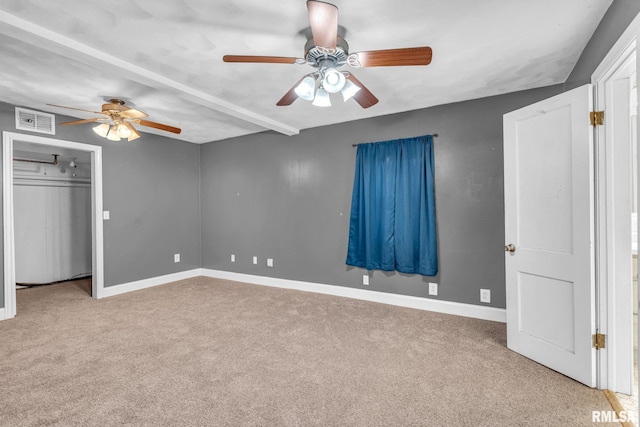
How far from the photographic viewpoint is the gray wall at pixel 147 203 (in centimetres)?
434

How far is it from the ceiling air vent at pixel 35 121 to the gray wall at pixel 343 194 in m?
2.18

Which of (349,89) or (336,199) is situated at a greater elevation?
(349,89)

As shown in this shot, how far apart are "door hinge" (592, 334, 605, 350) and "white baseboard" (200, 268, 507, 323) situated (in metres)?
1.19

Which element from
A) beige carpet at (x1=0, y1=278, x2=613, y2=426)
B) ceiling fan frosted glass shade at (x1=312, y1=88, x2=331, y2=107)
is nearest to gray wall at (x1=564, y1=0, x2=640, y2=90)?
ceiling fan frosted glass shade at (x1=312, y1=88, x2=331, y2=107)

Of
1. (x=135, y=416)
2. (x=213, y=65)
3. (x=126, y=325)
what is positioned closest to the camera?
(x=135, y=416)

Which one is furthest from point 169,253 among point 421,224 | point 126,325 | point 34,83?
point 421,224

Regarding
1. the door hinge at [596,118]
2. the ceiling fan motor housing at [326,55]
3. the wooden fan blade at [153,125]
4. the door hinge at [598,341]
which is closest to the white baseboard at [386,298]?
the door hinge at [598,341]

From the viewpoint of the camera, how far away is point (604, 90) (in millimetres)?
1945

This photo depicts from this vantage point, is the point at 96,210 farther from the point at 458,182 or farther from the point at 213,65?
the point at 458,182

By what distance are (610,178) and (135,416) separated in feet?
10.5

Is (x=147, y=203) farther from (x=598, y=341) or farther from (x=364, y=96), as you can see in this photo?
(x=598, y=341)

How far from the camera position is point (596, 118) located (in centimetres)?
199

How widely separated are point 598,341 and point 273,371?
2.18 metres

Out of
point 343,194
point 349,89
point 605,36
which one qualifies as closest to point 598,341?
point 605,36
